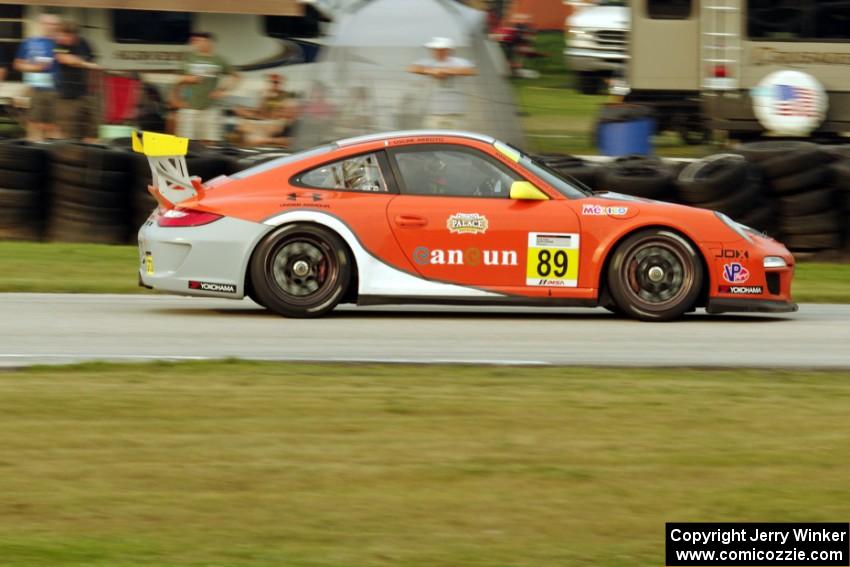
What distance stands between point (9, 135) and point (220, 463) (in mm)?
12742

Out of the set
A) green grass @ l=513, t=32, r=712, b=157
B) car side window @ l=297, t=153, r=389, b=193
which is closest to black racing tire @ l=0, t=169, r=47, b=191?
car side window @ l=297, t=153, r=389, b=193

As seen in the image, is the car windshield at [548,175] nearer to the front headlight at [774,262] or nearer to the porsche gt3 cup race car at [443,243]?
the porsche gt3 cup race car at [443,243]

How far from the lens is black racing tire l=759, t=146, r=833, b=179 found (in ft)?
42.0

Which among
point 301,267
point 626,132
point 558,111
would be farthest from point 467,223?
point 558,111

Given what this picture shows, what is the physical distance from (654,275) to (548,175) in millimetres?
998

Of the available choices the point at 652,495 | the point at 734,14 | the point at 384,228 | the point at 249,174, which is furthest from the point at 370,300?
the point at 734,14

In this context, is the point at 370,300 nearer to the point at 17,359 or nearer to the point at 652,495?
the point at 17,359

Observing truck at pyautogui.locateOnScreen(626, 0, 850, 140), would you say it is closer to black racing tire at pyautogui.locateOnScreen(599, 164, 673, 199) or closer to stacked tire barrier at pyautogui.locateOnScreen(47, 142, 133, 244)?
black racing tire at pyautogui.locateOnScreen(599, 164, 673, 199)

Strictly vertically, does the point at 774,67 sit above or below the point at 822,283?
above

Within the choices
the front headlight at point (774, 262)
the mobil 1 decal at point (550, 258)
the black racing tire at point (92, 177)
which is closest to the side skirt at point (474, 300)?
the mobil 1 decal at point (550, 258)

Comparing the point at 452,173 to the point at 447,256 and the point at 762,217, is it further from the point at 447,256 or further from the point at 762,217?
the point at 762,217

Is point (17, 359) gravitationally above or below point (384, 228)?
below

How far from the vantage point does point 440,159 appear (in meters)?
10.2

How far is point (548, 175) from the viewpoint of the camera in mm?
10242
